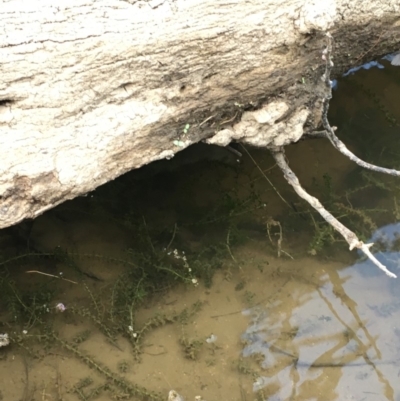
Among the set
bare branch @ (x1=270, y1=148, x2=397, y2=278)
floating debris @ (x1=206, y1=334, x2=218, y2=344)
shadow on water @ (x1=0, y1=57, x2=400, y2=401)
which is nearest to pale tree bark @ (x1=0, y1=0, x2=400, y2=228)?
bare branch @ (x1=270, y1=148, x2=397, y2=278)

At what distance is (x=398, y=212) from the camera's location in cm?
304

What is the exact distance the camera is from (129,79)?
170cm

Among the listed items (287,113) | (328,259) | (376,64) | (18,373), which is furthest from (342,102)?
(18,373)

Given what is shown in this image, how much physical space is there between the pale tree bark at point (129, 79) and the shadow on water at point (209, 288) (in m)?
1.06

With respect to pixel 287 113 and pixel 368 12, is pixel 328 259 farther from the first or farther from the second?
pixel 368 12

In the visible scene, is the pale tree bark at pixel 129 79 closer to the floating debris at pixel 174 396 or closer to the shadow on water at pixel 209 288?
the shadow on water at pixel 209 288

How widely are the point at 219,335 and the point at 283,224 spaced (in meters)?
0.83

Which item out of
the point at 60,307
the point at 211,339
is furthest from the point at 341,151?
the point at 60,307

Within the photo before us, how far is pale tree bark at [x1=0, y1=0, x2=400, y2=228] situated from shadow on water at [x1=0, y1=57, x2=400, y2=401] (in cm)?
106

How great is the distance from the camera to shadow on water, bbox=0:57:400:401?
8.28ft

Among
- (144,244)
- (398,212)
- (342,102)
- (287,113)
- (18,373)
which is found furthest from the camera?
(342,102)

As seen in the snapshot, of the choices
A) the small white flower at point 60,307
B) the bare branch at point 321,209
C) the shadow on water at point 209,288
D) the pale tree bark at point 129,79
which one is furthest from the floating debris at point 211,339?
the pale tree bark at point 129,79

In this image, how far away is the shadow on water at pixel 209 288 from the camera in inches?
99.3

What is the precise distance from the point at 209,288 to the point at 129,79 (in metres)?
1.49
